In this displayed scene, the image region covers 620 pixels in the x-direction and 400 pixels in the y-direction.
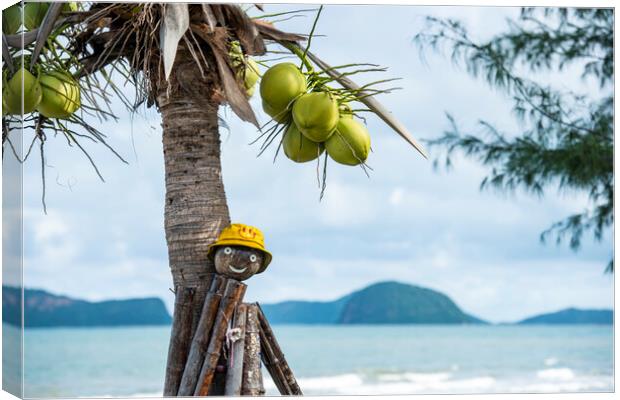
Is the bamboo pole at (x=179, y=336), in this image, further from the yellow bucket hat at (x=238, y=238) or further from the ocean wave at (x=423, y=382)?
the ocean wave at (x=423, y=382)

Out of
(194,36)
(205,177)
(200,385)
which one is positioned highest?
(194,36)

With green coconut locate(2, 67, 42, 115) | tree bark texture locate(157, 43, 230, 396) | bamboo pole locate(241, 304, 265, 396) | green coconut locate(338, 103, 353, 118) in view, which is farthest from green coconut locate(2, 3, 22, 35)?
bamboo pole locate(241, 304, 265, 396)

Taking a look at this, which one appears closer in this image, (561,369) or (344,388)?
(344,388)

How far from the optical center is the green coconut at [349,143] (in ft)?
9.66

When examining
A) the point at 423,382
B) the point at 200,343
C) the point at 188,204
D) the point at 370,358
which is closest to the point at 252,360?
the point at 200,343

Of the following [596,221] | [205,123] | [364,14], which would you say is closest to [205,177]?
[205,123]

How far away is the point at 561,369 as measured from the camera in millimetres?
18078

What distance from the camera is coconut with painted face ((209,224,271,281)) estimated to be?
2.97 m

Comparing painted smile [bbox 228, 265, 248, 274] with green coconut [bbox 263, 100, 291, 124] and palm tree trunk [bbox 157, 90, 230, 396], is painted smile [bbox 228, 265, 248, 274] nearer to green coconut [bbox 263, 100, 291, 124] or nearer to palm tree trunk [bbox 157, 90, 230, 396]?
palm tree trunk [bbox 157, 90, 230, 396]

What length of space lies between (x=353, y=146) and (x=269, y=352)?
74 cm

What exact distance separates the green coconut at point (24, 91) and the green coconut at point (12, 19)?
21 centimetres

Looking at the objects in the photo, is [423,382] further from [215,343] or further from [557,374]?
[215,343]

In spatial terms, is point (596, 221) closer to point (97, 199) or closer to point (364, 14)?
point (364, 14)

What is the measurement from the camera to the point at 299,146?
2994mm
